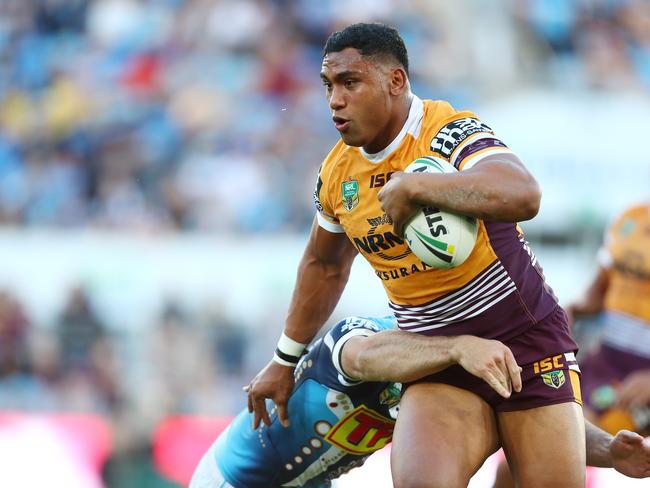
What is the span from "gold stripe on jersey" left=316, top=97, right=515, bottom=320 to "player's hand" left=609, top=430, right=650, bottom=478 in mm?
827

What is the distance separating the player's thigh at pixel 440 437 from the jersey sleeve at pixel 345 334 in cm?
44

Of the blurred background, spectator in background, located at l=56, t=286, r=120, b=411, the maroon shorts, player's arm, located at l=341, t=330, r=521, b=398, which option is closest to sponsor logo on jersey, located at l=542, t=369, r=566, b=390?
the maroon shorts

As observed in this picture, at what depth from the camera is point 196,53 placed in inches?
513

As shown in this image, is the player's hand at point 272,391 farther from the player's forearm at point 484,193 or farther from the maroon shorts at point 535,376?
the player's forearm at point 484,193

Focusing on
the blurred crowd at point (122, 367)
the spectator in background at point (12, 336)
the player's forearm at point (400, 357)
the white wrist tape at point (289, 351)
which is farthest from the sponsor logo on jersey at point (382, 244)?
the spectator in background at point (12, 336)

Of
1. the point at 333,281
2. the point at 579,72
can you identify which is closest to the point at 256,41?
the point at 579,72

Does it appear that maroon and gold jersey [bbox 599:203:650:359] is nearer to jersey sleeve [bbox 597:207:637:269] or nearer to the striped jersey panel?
jersey sleeve [bbox 597:207:637:269]

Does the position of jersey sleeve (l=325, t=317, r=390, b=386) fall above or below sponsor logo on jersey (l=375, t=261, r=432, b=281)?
below

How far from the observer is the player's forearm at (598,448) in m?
4.96

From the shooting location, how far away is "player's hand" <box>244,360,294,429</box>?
17.9 ft

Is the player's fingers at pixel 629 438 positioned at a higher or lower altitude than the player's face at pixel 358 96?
lower

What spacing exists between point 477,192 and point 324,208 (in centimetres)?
104

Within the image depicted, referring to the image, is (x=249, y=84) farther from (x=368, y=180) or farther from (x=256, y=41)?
(x=368, y=180)

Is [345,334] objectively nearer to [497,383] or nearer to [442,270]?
[442,270]
